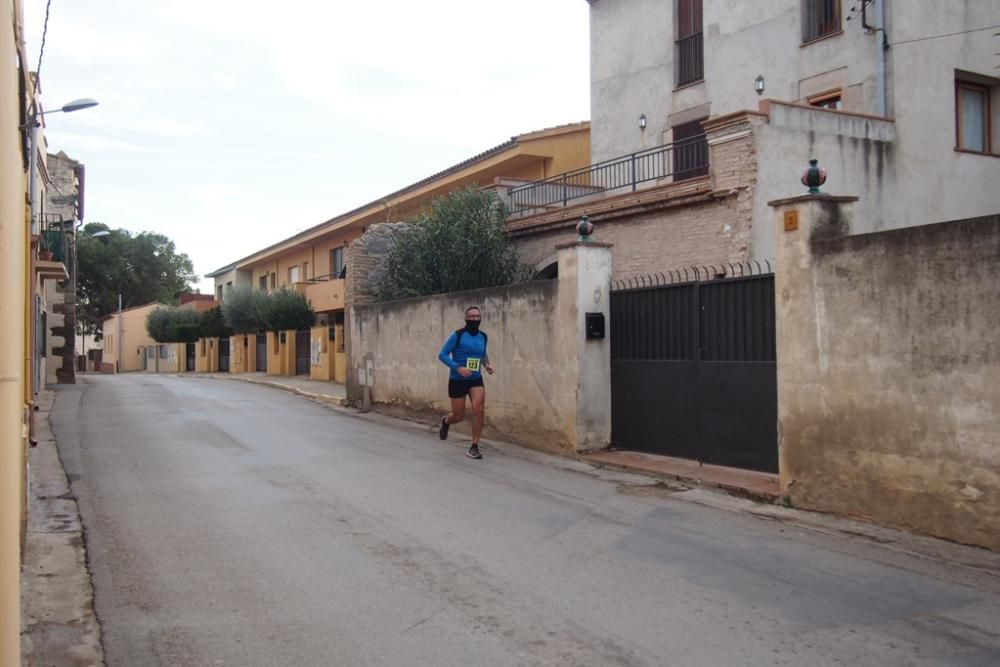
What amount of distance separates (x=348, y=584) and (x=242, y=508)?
8.18 feet

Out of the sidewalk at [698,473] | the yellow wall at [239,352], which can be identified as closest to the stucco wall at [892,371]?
the sidewalk at [698,473]

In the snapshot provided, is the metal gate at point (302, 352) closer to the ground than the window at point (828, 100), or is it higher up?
closer to the ground

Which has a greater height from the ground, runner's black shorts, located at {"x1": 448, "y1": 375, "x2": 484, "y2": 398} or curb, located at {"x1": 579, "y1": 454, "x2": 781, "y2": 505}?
runner's black shorts, located at {"x1": 448, "y1": 375, "x2": 484, "y2": 398}

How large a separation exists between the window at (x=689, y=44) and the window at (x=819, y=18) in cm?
275

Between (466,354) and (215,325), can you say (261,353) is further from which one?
(466,354)

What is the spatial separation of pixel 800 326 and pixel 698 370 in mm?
1876

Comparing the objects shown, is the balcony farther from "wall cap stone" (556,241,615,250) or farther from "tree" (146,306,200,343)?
"wall cap stone" (556,241,615,250)

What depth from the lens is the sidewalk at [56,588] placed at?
4.34m

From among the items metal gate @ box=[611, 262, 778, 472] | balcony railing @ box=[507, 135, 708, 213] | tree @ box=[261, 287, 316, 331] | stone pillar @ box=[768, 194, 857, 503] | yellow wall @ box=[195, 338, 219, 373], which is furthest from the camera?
yellow wall @ box=[195, 338, 219, 373]

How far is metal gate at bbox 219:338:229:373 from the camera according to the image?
147 ft

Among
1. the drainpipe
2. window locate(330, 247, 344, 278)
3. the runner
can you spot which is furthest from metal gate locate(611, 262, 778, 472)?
window locate(330, 247, 344, 278)

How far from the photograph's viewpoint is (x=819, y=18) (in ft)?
59.3

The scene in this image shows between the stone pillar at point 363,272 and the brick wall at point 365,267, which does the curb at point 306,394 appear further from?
the brick wall at point 365,267

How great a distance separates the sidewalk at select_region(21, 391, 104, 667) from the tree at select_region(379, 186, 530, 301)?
31.3ft
